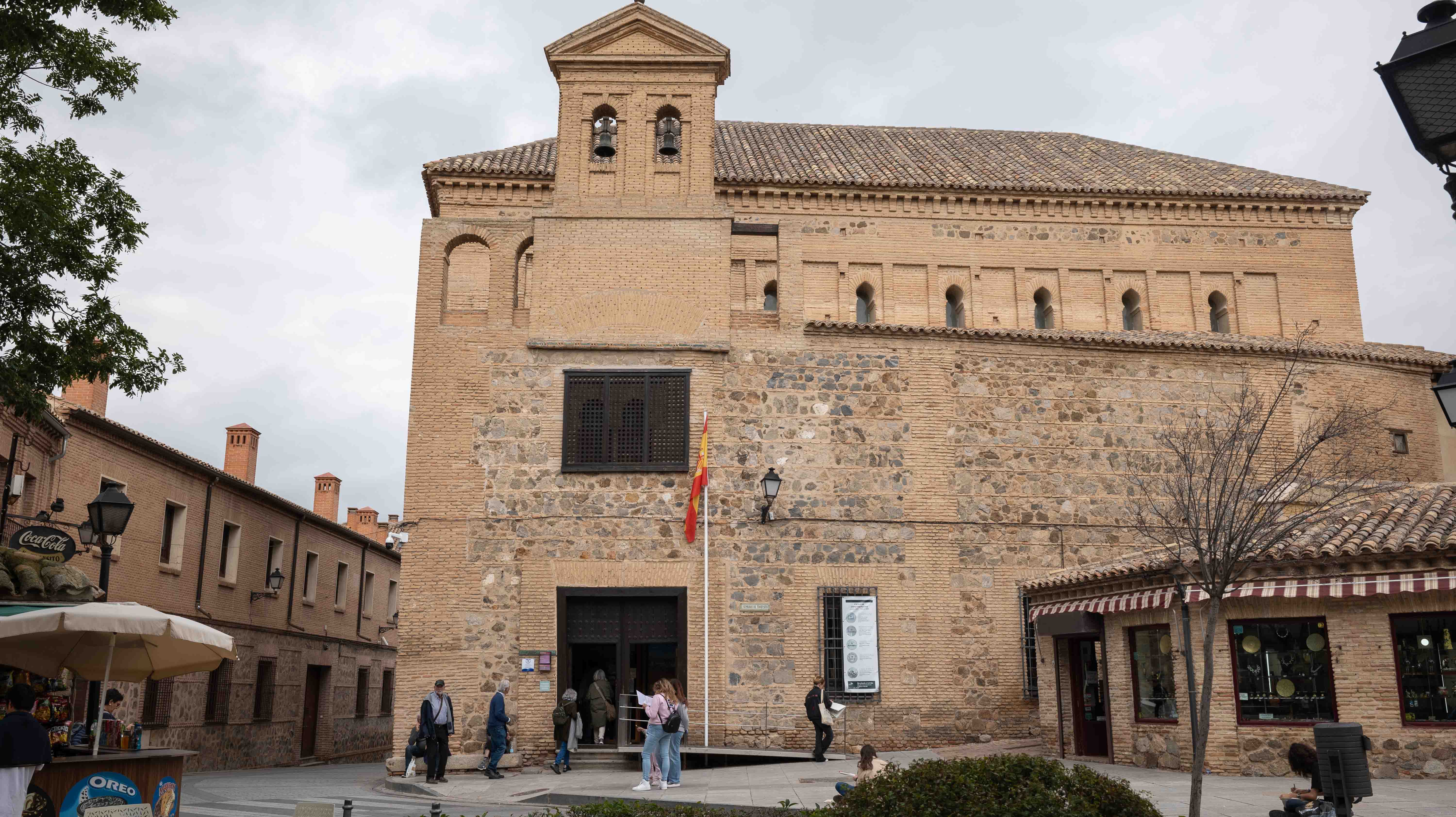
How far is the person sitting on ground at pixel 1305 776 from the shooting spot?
8.76 meters

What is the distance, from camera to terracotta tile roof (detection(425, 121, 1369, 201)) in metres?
26.2

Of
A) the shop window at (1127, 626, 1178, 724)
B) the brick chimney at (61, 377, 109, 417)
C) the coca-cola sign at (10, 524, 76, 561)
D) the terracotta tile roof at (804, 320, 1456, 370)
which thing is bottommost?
the shop window at (1127, 626, 1178, 724)

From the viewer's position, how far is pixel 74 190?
11.5 meters

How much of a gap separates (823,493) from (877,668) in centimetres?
308

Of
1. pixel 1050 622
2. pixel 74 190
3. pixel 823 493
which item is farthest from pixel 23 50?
pixel 1050 622

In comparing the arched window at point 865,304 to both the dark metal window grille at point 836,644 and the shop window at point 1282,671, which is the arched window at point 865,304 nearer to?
the dark metal window grille at point 836,644

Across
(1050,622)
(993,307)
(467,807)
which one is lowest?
(467,807)

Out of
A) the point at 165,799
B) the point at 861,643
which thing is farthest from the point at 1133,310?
the point at 165,799

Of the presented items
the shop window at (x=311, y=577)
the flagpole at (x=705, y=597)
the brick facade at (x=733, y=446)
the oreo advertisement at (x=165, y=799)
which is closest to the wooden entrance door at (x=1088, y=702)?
the brick facade at (x=733, y=446)

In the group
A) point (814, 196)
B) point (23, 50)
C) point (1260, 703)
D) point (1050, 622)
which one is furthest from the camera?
point (814, 196)

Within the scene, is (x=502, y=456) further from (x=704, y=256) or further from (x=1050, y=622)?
(x=1050, y=622)

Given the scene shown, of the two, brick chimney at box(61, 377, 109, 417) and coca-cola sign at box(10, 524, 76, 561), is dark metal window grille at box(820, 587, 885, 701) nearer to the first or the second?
coca-cola sign at box(10, 524, 76, 561)

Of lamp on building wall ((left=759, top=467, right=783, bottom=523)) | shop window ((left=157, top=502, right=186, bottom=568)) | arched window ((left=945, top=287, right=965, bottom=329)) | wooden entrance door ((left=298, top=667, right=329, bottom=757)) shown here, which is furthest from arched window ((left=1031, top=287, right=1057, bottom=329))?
wooden entrance door ((left=298, top=667, right=329, bottom=757))

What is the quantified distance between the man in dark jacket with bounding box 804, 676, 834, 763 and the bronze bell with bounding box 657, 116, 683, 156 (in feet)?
32.0
